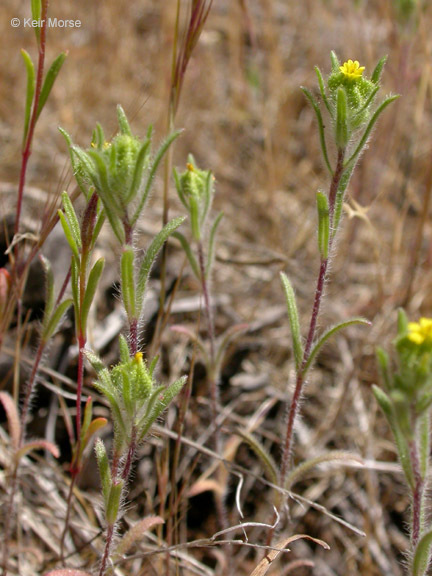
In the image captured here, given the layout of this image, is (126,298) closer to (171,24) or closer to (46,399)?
(46,399)

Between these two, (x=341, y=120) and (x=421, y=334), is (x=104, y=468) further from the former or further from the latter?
(x=341, y=120)

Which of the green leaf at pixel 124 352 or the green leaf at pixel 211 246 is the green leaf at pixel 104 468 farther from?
the green leaf at pixel 211 246

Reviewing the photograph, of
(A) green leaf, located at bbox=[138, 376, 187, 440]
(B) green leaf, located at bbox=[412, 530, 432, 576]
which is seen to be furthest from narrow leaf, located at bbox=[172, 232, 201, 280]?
(B) green leaf, located at bbox=[412, 530, 432, 576]

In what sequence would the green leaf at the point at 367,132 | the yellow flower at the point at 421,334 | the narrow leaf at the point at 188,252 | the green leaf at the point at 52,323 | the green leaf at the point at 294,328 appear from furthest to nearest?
the narrow leaf at the point at 188,252 → the green leaf at the point at 52,323 → the green leaf at the point at 294,328 → the green leaf at the point at 367,132 → the yellow flower at the point at 421,334

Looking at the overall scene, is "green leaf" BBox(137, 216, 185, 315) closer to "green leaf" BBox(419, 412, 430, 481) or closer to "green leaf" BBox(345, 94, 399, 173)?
"green leaf" BBox(345, 94, 399, 173)

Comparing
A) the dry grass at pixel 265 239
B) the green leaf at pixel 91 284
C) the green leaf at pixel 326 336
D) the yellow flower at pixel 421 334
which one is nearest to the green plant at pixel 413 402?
the yellow flower at pixel 421 334

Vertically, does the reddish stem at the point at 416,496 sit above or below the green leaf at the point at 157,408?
below
